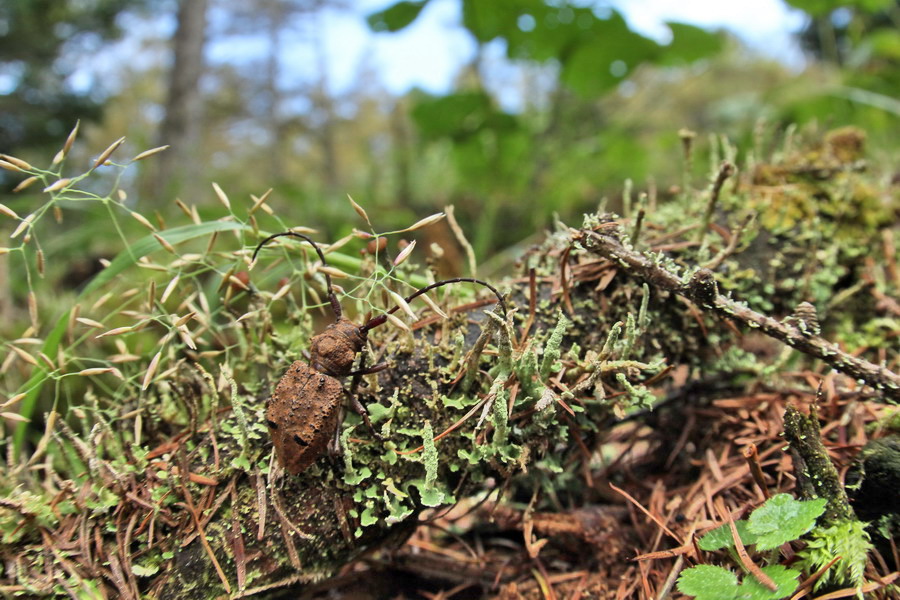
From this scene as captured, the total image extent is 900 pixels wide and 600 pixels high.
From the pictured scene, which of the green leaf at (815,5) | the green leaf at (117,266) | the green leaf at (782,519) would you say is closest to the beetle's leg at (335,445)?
the green leaf at (117,266)

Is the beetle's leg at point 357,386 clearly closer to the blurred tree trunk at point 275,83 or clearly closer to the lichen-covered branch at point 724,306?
the lichen-covered branch at point 724,306

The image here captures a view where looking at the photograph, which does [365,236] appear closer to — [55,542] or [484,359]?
[484,359]

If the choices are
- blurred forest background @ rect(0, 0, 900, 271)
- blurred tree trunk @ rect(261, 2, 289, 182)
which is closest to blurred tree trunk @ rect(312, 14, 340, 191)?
blurred tree trunk @ rect(261, 2, 289, 182)

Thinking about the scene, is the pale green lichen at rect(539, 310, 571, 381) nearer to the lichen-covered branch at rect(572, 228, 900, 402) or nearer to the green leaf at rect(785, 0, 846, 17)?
the lichen-covered branch at rect(572, 228, 900, 402)

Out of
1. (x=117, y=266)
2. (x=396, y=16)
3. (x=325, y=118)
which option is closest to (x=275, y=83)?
(x=325, y=118)

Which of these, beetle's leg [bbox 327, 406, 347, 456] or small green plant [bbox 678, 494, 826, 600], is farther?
beetle's leg [bbox 327, 406, 347, 456]
